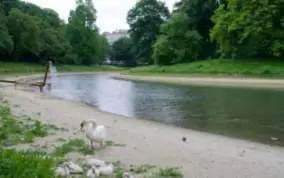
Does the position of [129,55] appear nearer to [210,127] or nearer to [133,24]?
[133,24]

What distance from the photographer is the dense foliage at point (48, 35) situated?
Result: 74250 mm

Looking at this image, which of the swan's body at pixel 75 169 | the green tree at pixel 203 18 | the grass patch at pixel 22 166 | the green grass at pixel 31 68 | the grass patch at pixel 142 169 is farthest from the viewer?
the green tree at pixel 203 18

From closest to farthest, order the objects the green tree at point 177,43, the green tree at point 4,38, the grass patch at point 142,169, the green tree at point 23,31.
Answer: the grass patch at point 142,169 → the green tree at point 4,38 → the green tree at point 177,43 → the green tree at point 23,31

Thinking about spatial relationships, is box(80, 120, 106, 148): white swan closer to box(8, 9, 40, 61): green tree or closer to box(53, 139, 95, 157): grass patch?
box(53, 139, 95, 157): grass patch

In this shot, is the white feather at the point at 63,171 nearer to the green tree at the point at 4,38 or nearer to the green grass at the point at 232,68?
the green grass at the point at 232,68

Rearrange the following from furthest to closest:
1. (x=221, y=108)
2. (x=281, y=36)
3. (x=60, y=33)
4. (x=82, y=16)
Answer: (x=82, y=16) < (x=60, y=33) < (x=281, y=36) < (x=221, y=108)

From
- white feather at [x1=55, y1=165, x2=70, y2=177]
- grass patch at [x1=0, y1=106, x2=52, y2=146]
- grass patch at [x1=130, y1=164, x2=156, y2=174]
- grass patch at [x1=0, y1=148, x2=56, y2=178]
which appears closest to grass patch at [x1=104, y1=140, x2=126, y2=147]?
grass patch at [x1=0, y1=106, x2=52, y2=146]

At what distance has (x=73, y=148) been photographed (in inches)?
370

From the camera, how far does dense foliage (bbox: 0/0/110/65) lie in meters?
74.2

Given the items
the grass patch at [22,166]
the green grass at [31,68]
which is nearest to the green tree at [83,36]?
the green grass at [31,68]

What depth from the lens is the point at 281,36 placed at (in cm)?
5116

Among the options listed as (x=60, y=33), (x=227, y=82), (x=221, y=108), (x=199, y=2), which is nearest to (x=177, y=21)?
(x=199, y=2)

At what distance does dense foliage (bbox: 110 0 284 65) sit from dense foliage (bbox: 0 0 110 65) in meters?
11.6

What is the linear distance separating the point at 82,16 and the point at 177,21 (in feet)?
134
